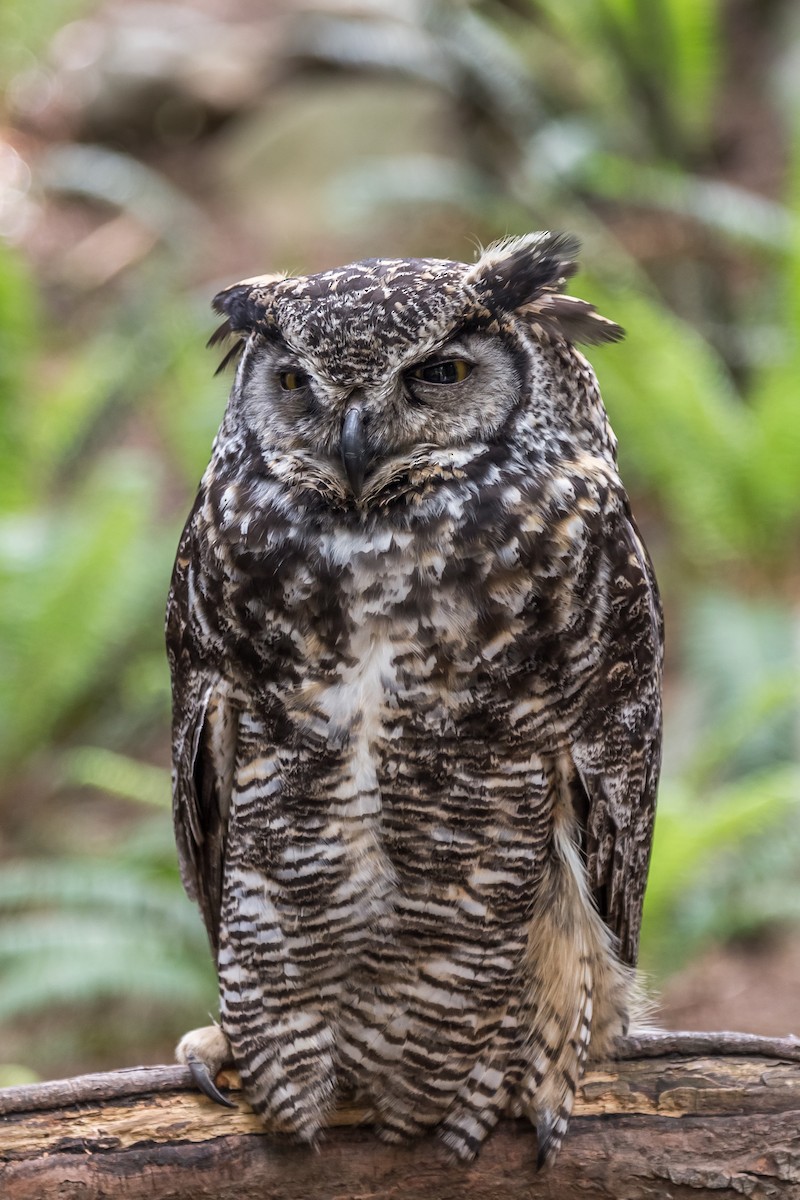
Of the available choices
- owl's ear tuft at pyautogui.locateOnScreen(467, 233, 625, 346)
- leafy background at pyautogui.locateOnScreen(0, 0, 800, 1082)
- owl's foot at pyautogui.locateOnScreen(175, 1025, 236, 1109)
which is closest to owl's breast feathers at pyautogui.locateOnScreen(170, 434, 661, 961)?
owl's ear tuft at pyautogui.locateOnScreen(467, 233, 625, 346)

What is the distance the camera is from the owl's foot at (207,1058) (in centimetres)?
225

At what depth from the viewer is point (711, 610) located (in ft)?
15.7

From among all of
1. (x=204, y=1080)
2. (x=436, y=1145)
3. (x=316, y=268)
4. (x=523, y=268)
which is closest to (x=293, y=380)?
(x=523, y=268)

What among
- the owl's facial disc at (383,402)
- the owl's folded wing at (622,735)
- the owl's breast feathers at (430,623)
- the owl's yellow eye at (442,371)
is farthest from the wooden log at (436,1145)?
the owl's yellow eye at (442,371)

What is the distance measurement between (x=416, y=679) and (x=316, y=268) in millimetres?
6826

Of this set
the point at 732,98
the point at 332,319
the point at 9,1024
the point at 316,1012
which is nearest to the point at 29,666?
the point at 9,1024

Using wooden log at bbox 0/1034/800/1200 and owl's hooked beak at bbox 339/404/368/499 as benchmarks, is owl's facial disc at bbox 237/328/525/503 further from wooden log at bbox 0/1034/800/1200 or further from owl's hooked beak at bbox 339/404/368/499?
wooden log at bbox 0/1034/800/1200

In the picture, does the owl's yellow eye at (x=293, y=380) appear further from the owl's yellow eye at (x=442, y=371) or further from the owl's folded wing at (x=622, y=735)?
the owl's folded wing at (x=622, y=735)

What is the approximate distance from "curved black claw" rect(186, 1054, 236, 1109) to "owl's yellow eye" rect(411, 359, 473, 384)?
1251 mm

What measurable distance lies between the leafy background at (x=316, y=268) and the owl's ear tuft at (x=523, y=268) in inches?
78.1

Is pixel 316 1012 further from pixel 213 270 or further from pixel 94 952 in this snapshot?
pixel 213 270

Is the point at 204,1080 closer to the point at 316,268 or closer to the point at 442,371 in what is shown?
the point at 442,371

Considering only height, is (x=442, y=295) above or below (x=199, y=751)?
above

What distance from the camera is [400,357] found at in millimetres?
1877
